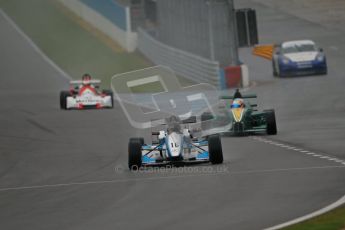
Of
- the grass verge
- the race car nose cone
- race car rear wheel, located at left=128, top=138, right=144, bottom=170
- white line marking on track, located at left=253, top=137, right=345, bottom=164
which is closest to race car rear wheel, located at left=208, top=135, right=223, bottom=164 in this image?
race car rear wheel, located at left=128, top=138, right=144, bottom=170

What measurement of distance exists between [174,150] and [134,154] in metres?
0.70

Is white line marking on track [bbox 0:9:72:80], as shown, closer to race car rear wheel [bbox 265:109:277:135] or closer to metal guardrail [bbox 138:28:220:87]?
metal guardrail [bbox 138:28:220:87]

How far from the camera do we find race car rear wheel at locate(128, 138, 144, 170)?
18.9 m

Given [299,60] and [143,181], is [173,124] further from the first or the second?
[299,60]

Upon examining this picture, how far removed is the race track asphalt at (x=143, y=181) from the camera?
44.5ft

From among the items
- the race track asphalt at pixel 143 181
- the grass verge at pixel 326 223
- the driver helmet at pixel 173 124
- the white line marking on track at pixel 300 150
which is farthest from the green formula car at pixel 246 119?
the grass verge at pixel 326 223

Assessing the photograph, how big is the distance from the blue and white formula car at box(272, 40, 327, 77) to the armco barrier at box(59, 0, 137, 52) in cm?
1362

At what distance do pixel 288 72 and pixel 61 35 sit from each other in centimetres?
2317

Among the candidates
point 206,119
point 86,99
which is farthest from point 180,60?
point 206,119

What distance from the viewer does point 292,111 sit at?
3116 centimetres

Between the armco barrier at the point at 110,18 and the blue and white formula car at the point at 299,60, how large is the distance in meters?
13.6

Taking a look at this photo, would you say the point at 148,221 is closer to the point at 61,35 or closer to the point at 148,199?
the point at 148,199

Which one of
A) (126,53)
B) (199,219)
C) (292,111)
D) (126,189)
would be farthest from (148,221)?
(126,53)

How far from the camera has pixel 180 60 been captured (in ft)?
162
